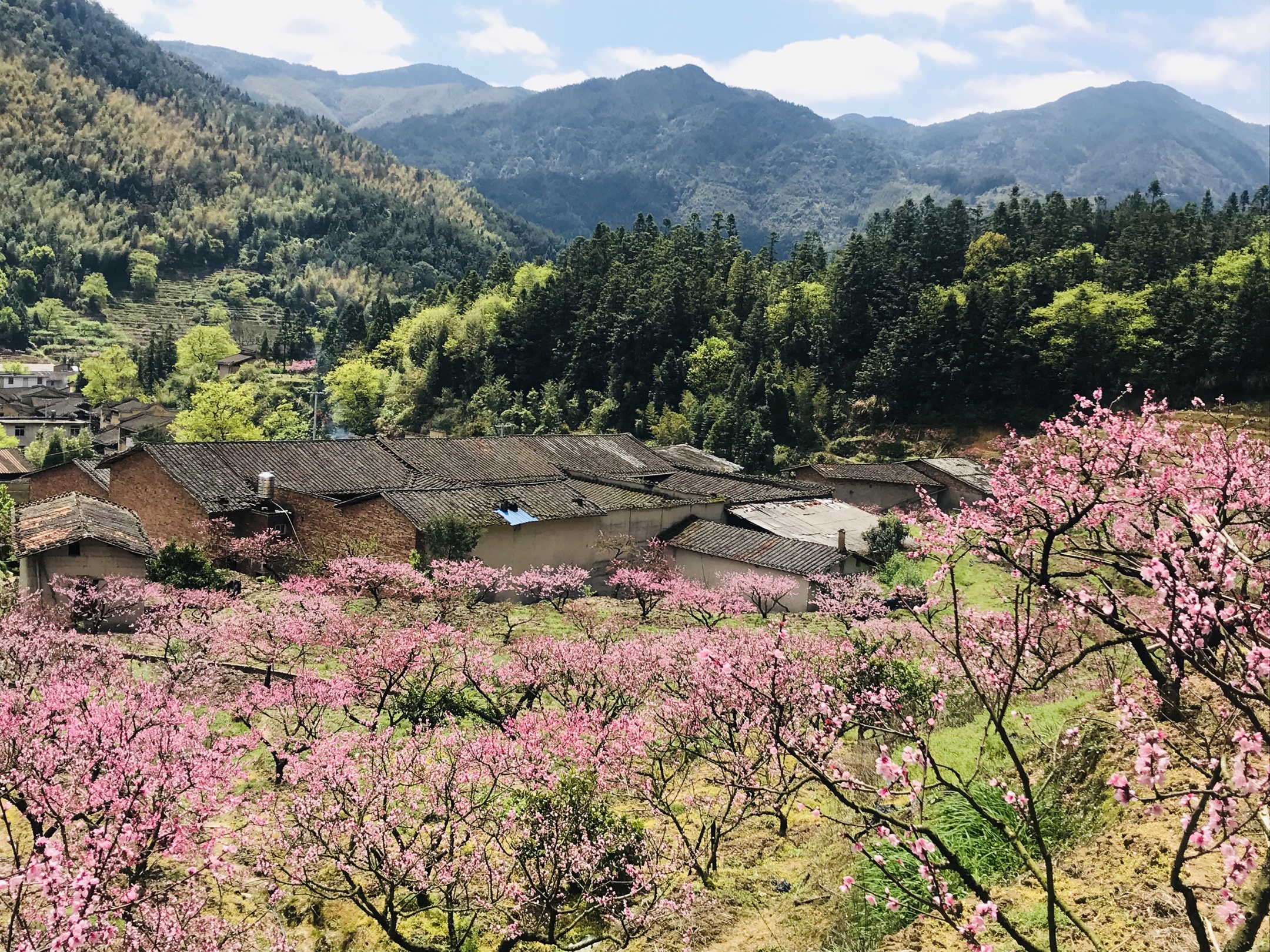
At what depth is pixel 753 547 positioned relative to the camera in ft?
107

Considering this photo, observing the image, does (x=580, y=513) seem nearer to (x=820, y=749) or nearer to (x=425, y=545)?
(x=425, y=545)

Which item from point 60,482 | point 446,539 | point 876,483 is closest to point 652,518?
point 446,539

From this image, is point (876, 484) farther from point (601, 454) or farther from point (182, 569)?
point (182, 569)

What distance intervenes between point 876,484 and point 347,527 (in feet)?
97.0

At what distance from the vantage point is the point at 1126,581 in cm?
2183

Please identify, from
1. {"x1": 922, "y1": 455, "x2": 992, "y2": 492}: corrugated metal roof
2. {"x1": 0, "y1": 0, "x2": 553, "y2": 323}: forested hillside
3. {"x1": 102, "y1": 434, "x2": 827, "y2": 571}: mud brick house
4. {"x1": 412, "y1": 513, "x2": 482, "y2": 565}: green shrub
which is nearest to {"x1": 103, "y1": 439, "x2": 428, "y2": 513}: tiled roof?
{"x1": 102, "y1": 434, "x2": 827, "y2": 571}: mud brick house

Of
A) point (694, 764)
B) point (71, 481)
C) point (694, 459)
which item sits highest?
point (694, 764)

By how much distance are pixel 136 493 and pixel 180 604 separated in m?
14.9

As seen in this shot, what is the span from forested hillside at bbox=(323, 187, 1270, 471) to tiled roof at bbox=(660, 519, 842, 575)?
23496mm

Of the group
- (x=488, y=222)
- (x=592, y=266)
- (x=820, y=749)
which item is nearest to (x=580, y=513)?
(x=820, y=749)

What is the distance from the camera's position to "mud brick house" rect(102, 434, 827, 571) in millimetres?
29656

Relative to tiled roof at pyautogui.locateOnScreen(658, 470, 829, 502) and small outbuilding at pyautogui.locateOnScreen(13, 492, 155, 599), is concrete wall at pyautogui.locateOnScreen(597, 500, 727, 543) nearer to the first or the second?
tiled roof at pyautogui.locateOnScreen(658, 470, 829, 502)

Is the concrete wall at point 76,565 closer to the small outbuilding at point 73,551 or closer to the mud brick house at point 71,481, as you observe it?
the small outbuilding at point 73,551

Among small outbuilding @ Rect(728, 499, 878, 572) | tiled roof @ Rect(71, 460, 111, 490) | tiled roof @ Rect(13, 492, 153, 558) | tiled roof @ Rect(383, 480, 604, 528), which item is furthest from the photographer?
tiled roof @ Rect(71, 460, 111, 490)
